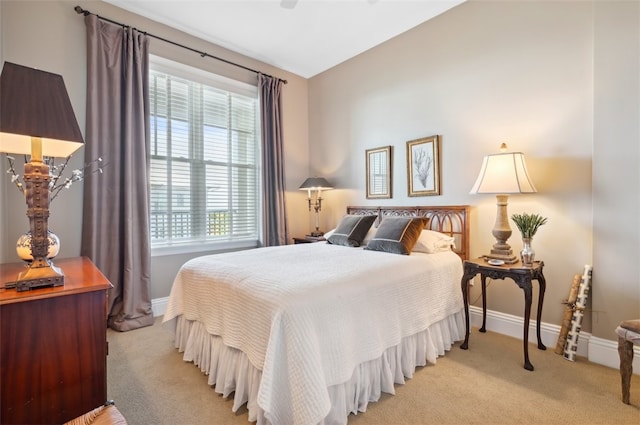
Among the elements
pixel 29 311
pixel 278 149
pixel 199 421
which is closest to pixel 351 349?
pixel 199 421

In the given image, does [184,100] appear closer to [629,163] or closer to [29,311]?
[29,311]

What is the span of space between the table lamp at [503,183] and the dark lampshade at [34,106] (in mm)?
2633

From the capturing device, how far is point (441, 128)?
10.2ft

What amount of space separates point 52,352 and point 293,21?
11.2 feet

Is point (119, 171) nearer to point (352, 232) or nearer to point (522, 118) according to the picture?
point (352, 232)

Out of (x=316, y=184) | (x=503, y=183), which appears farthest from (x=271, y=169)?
(x=503, y=183)

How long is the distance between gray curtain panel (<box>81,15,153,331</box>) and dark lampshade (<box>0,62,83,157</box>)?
1689mm

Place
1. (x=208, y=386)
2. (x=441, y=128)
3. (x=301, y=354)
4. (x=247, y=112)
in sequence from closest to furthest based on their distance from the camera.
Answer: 1. (x=301, y=354)
2. (x=208, y=386)
3. (x=441, y=128)
4. (x=247, y=112)

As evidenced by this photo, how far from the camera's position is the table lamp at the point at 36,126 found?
1.21 metres

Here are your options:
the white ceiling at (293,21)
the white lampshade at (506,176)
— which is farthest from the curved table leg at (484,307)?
the white ceiling at (293,21)

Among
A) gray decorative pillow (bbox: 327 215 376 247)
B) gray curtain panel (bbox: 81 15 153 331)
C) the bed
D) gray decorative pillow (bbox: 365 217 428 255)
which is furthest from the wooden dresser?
gray decorative pillow (bbox: 327 215 376 247)

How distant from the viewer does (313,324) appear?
4.77 feet

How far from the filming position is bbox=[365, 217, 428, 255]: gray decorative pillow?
2.55 m

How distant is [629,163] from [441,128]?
147cm
